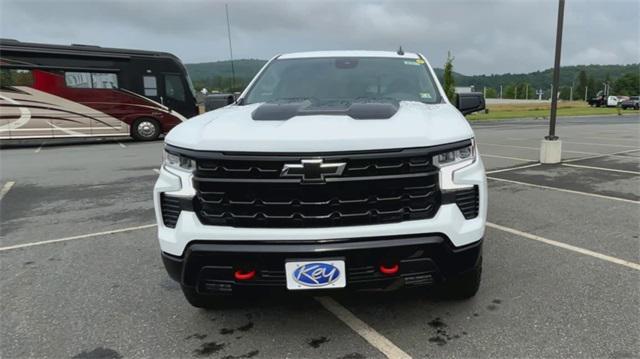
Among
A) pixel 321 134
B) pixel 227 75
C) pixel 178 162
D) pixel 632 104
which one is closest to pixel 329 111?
pixel 321 134

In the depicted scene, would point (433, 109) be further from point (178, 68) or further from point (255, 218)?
point (178, 68)

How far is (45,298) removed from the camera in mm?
3355

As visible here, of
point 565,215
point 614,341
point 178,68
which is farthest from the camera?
point 178,68

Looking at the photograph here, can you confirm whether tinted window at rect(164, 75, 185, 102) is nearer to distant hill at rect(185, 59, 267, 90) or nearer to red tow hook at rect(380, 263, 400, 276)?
distant hill at rect(185, 59, 267, 90)

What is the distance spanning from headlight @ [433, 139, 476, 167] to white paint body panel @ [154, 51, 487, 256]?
0.05 meters

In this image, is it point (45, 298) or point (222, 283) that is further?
point (45, 298)

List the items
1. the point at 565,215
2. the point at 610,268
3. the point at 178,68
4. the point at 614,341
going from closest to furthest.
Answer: the point at 614,341
the point at 610,268
the point at 565,215
the point at 178,68

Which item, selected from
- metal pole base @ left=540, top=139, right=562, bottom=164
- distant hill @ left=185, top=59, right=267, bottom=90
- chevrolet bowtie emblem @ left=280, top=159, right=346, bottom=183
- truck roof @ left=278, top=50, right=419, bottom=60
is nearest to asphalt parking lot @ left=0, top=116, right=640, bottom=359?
chevrolet bowtie emblem @ left=280, top=159, right=346, bottom=183

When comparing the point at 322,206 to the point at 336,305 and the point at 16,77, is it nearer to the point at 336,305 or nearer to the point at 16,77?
the point at 336,305

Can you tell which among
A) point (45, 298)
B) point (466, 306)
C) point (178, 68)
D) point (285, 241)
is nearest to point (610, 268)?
point (466, 306)

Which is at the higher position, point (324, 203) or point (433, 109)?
point (433, 109)

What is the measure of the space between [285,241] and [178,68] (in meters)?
16.0

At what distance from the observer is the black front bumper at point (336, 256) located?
7.61 ft

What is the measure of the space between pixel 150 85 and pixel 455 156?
15791 mm
